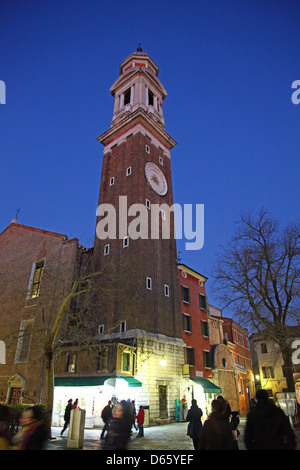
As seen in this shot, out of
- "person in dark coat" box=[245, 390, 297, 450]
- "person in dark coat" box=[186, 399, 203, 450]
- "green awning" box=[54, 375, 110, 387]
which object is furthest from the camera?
"green awning" box=[54, 375, 110, 387]

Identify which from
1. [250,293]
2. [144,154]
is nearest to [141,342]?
[250,293]

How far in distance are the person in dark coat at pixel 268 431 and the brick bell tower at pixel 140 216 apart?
14372 millimetres

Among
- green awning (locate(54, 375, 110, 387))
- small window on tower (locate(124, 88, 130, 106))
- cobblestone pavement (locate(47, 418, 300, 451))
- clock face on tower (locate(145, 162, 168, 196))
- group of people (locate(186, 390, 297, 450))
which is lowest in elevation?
cobblestone pavement (locate(47, 418, 300, 451))

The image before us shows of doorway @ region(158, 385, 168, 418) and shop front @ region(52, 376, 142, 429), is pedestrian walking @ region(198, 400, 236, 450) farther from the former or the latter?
doorway @ region(158, 385, 168, 418)

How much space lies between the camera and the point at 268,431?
4508mm

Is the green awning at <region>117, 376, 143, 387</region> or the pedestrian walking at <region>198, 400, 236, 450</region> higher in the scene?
the green awning at <region>117, 376, 143, 387</region>

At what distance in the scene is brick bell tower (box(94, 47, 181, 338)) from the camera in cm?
2370

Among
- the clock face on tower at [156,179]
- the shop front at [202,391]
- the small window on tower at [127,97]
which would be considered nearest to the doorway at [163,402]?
the shop front at [202,391]

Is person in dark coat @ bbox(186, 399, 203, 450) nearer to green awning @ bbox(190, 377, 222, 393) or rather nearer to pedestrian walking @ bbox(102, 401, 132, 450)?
pedestrian walking @ bbox(102, 401, 132, 450)

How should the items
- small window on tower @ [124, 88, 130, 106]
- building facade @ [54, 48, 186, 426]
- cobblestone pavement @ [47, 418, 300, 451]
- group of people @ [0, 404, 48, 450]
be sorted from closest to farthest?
group of people @ [0, 404, 48, 450] → cobblestone pavement @ [47, 418, 300, 451] → building facade @ [54, 48, 186, 426] → small window on tower @ [124, 88, 130, 106]

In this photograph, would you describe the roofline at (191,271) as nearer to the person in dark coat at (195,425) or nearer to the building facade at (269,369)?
the building facade at (269,369)

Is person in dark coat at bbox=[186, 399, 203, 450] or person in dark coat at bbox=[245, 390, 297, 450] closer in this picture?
person in dark coat at bbox=[245, 390, 297, 450]

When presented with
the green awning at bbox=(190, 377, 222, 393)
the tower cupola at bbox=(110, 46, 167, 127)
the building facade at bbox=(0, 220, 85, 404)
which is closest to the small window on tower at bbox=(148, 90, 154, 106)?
the tower cupola at bbox=(110, 46, 167, 127)
